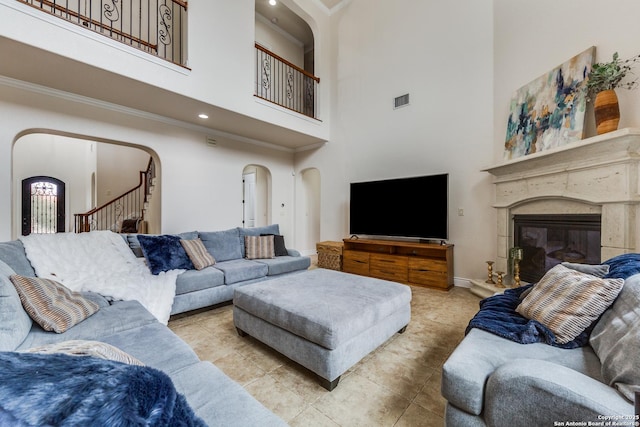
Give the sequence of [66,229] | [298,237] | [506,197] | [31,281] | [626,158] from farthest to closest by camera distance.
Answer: [66,229] < [298,237] < [506,197] < [626,158] < [31,281]

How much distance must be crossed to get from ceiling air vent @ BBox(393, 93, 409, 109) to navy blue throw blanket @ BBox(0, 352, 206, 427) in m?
4.77

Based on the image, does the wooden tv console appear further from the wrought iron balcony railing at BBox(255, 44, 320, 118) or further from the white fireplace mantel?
the wrought iron balcony railing at BBox(255, 44, 320, 118)

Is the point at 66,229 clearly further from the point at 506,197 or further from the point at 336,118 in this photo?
the point at 506,197

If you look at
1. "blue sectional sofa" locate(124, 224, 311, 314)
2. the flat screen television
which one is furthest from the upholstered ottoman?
the flat screen television

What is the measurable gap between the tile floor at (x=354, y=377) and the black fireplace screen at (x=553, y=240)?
1212 millimetres

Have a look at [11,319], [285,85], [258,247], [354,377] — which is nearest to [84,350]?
[11,319]

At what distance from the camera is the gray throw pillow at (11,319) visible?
45.4 inches

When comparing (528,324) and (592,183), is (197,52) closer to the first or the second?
(528,324)

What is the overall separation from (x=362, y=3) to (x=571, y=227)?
5034 millimetres

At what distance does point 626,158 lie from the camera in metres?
2.06

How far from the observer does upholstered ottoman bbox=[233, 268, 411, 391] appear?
160cm

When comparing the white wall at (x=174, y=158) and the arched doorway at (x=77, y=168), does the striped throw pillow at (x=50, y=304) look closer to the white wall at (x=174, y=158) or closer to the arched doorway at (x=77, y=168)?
the white wall at (x=174, y=158)

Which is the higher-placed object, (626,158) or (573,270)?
(626,158)

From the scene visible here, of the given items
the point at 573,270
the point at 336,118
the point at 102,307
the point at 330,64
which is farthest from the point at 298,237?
the point at 573,270
